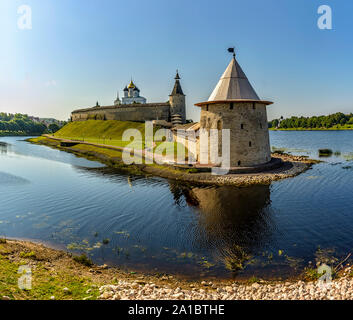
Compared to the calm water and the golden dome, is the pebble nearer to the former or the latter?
the calm water

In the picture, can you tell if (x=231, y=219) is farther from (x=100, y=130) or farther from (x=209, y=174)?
(x=100, y=130)

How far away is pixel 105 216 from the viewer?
1293cm

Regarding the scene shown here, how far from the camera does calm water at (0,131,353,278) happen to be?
8.70 metres

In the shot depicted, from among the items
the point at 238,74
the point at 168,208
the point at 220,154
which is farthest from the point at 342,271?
the point at 238,74

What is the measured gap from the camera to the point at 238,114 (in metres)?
21.8

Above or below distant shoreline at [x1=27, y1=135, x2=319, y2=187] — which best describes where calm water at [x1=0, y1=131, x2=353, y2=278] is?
below

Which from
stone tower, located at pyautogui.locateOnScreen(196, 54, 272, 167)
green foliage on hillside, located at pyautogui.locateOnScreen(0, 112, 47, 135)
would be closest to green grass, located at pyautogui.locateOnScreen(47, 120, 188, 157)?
stone tower, located at pyautogui.locateOnScreen(196, 54, 272, 167)

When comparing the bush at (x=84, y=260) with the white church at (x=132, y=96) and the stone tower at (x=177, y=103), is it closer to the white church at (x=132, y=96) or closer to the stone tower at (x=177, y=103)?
the stone tower at (x=177, y=103)

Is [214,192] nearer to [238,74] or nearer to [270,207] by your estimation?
[270,207]

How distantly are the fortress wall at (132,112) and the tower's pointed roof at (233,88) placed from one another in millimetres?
33637

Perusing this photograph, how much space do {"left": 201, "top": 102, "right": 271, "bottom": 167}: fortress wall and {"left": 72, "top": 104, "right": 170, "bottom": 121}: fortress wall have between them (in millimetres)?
34159
